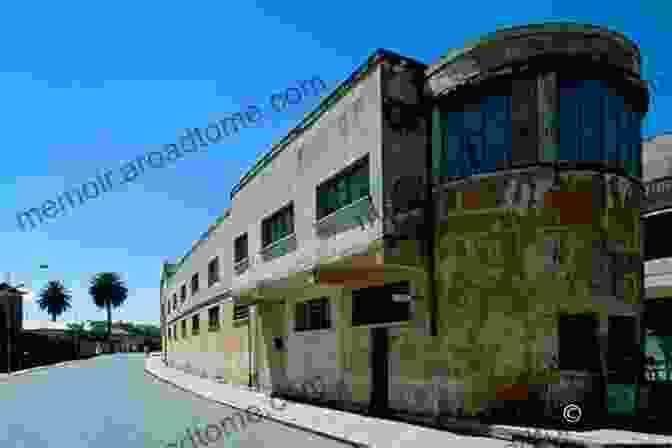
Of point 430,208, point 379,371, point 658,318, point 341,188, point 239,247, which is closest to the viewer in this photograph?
point 430,208

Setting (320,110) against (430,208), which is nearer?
(430,208)

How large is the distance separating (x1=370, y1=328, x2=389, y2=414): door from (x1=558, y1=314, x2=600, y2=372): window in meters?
4.36

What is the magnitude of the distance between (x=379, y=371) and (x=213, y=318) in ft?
64.6

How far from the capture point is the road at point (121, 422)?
476 inches

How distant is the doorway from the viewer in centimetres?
1532

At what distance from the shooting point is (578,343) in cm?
1262

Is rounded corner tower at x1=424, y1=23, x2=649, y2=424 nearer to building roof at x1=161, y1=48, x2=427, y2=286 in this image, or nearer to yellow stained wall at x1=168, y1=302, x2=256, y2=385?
building roof at x1=161, y1=48, x2=427, y2=286

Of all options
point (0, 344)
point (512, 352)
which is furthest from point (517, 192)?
point (0, 344)

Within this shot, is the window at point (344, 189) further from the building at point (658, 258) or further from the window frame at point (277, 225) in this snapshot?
the building at point (658, 258)

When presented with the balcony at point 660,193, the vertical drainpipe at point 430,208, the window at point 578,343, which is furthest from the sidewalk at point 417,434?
the balcony at point 660,193

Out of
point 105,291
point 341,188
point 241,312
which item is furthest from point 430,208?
point 105,291

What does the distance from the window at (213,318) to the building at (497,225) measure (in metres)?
17.6

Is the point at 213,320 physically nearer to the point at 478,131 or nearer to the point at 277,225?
the point at 277,225

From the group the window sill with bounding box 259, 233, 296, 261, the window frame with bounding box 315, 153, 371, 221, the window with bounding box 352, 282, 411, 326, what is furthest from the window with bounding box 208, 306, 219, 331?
the window with bounding box 352, 282, 411, 326
